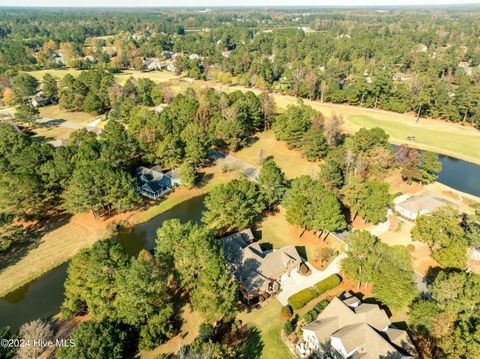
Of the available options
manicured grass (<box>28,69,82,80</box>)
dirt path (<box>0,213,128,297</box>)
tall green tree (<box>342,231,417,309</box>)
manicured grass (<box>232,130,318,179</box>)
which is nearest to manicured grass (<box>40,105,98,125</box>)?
manicured grass (<box>28,69,82,80</box>)

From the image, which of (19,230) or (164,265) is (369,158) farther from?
(19,230)

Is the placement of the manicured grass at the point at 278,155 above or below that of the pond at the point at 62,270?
below

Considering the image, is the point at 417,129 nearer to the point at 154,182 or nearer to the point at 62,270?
the point at 154,182

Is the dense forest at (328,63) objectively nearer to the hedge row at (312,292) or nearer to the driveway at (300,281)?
the driveway at (300,281)

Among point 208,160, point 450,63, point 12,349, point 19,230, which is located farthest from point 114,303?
point 450,63

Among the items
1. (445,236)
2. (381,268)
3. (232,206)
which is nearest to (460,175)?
(445,236)

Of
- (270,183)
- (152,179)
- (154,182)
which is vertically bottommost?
(152,179)

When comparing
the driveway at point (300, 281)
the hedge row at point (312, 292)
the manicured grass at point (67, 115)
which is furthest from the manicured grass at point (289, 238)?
the manicured grass at point (67, 115)
